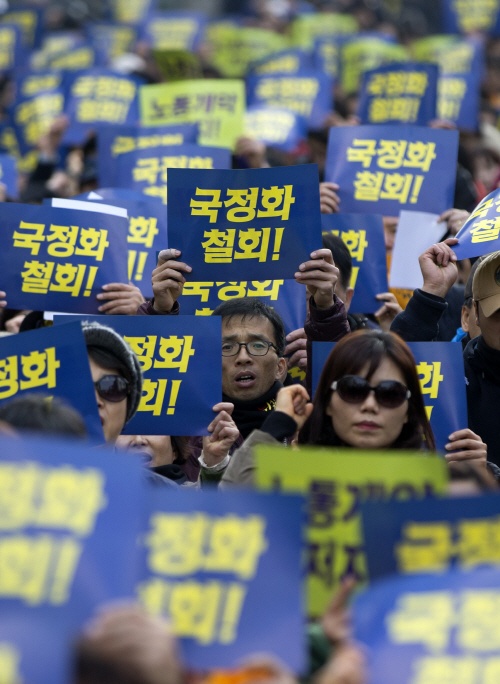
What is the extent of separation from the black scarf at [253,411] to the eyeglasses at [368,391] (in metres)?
1.11

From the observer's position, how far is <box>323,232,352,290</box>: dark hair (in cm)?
701

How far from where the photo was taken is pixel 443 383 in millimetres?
5949

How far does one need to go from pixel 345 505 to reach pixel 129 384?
50.7 inches

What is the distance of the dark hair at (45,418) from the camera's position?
4.27 metres

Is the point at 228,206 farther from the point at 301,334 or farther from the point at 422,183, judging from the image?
the point at 422,183

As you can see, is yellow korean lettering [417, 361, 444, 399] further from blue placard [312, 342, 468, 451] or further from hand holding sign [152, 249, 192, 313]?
hand holding sign [152, 249, 192, 313]

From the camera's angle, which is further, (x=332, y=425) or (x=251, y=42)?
(x=251, y=42)

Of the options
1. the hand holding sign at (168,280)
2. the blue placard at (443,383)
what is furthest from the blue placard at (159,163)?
the blue placard at (443,383)

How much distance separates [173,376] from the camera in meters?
6.05

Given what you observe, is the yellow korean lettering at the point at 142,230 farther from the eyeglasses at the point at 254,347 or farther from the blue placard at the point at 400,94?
the blue placard at the point at 400,94

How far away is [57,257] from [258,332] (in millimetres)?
1105

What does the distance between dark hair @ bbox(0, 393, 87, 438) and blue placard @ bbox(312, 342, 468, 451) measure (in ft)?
6.45

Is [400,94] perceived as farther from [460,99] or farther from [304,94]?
[304,94]

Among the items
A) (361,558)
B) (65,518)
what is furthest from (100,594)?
(361,558)
